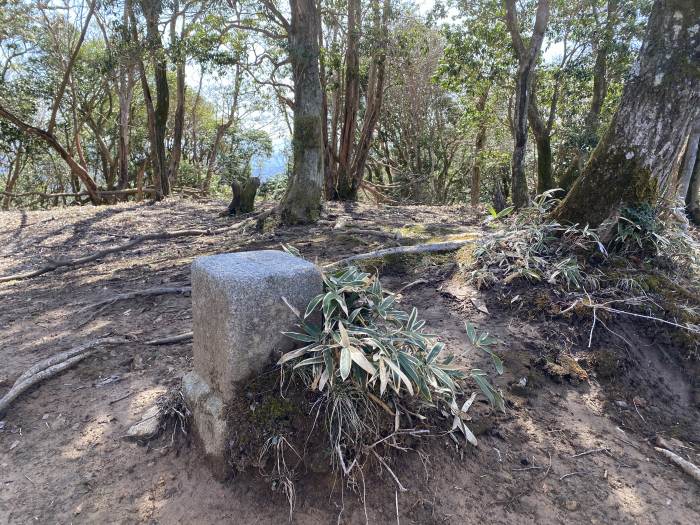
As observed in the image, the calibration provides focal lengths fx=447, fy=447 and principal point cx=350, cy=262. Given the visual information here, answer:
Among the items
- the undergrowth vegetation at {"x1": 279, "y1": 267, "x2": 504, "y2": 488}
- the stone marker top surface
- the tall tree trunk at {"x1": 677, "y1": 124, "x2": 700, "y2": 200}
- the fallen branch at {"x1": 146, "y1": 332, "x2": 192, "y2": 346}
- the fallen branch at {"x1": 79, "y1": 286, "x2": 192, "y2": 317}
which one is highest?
the tall tree trunk at {"x1": 677, "y1": 124, "x2": 700, "y2": 200}

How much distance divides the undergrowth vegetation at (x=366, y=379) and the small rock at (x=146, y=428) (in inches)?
34.6

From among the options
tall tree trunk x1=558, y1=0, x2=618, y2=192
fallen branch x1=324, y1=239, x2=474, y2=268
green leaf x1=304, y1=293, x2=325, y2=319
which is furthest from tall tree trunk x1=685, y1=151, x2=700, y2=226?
green leaf x1=304, y1=293, x2=325, y2=319

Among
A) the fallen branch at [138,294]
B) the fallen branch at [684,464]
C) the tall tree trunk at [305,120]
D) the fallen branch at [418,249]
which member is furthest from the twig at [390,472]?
the tall tree trunk at [305,120]

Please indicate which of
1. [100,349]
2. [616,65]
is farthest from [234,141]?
[100,349]

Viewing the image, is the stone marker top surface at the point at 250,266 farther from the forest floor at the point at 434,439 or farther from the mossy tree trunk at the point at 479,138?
the mossy tree trunk at the point at 479,138

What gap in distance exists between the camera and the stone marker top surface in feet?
6.66

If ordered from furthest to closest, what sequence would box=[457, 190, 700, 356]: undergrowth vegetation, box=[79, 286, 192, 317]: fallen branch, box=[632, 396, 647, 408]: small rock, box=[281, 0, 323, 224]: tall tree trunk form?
box=[281, 0, 323, 224]: tall tree trunk → box=[79, 286, 192, 317]: fallen branch → box=[457, 190, 700, 356]: undergrowth vegetation → box=[632, 396, 647, 408]: small rock

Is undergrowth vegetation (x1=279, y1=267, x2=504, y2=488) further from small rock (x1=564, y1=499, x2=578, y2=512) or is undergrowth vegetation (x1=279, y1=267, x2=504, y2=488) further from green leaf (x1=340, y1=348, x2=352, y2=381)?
small rock (x1=564, y1=499, x2=578, y2=512)

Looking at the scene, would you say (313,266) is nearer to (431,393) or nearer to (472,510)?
(431,393)

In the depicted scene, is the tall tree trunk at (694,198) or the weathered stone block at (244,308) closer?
the weathered stone block at (244,308)

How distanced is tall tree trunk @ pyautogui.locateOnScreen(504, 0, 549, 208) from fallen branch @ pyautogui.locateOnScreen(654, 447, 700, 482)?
16.3 ft

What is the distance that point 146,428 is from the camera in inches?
95.1

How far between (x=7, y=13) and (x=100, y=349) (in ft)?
38.3

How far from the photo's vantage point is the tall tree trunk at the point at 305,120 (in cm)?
650
